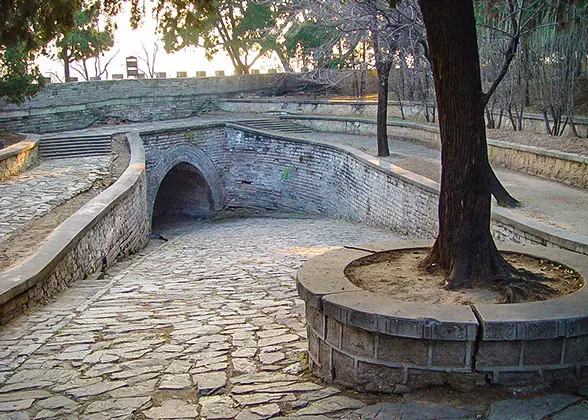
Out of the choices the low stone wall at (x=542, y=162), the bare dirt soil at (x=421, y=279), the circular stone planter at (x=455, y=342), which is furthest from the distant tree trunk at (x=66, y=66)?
the circular stone planter at (x=455, y=342)

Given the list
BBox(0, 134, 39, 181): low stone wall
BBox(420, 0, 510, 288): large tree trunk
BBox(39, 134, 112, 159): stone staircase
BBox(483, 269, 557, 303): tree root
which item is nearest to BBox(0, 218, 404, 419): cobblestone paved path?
BBox(483, 269, 557, 303): tree root

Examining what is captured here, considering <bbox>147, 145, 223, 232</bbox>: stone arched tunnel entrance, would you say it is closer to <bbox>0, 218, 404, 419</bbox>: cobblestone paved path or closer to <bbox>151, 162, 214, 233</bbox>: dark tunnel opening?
<bbox>151, 162, 214, 233</bbox>: dark tunnel opening

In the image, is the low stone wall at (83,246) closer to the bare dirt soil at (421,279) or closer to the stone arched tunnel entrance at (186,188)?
the bare dirt soil at (421,279)

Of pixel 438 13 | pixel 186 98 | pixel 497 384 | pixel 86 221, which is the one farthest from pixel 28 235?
pixel 186 98

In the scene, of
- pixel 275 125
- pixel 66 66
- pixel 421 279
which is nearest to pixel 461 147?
pixel 421 279

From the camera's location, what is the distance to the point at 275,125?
81.4 feet

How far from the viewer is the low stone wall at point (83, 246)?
6.54 metres

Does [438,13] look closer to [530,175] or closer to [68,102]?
[530,175]

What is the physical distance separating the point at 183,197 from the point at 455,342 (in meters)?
21.8

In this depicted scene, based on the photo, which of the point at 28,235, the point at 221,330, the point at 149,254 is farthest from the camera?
the point at 149,254

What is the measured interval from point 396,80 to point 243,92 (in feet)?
31.0

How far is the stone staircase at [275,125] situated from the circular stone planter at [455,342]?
20.2m

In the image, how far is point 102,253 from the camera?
10008 mm

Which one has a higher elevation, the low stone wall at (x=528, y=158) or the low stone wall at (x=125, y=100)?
the low stone wall at (x=125, y=100)
